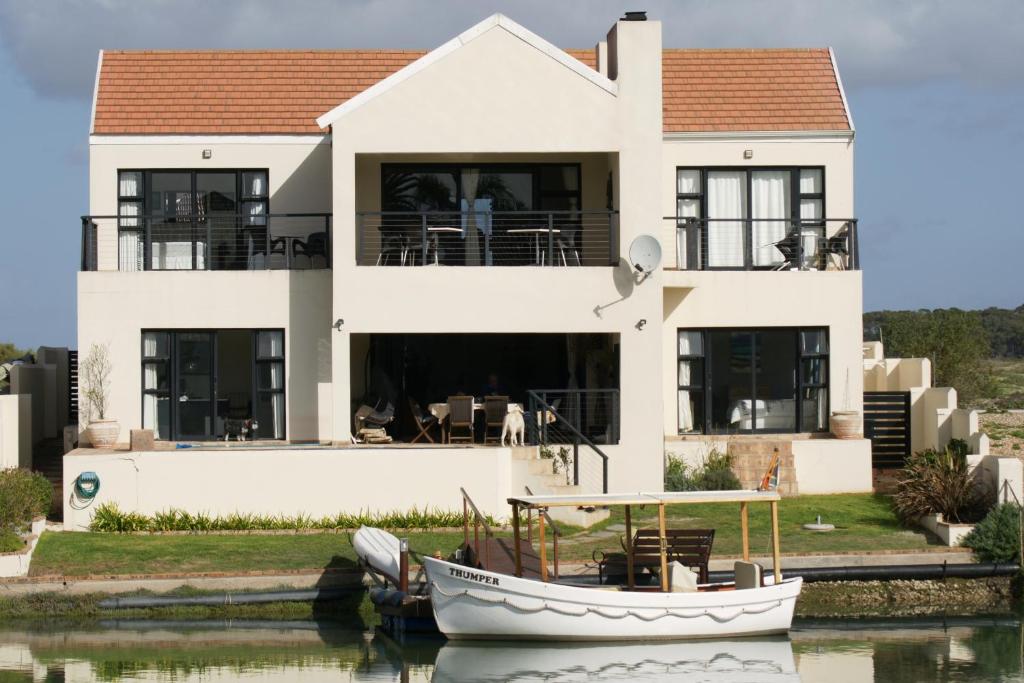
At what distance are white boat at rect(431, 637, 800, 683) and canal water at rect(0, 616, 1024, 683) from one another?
24mm

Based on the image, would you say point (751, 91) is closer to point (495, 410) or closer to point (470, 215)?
point (470, 215)

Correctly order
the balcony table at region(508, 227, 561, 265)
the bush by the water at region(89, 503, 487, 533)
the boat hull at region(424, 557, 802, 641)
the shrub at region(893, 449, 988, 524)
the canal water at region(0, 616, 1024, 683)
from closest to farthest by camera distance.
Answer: the canal water at region(0, 616, 1024, 683)
the boat hull at region(424, 557, 802, 641)
the shrub at region(893, 449, 988, 524)
the bush by the water at region(89, 503, 487, 533)
the balcony table at region(508, 227, 561, 265)

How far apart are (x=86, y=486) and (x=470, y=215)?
338 inches

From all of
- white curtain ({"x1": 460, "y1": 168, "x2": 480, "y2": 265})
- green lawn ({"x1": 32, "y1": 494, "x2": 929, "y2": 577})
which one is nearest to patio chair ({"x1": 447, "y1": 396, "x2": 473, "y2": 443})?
green lawn ({"x1": 32, "y1": 494, "x2": 929, "y2": 577})

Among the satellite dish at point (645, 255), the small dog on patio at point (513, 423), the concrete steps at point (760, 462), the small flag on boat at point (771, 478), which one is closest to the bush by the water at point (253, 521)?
the small dog on patio at point (513, 423)

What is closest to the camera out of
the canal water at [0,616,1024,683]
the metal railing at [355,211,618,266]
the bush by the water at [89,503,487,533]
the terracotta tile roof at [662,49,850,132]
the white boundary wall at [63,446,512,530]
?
the canal water at [0,616,1024,683]

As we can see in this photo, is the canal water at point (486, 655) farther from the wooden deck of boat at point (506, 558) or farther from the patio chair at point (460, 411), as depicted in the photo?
the patio chair at point (460, 411)

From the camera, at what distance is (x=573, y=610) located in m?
19.9

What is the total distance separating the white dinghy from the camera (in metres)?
19.9

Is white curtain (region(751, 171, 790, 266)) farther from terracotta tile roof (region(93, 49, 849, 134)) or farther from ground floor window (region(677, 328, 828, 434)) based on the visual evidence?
ground floor window (region(677, 328, 828, 434))

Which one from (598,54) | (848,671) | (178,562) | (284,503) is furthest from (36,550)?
(598,54)

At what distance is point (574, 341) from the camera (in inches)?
1179

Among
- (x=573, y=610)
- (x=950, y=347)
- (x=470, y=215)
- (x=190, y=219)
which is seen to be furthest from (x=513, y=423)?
(x=950, y=347)

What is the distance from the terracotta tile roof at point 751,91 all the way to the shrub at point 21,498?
13732mm
